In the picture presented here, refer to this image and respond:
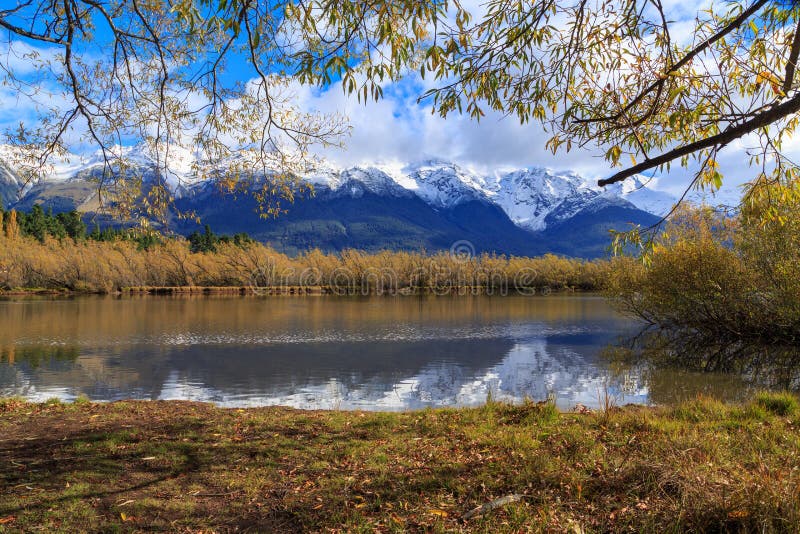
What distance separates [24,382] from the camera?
14.8 meters

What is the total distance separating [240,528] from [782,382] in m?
16.9

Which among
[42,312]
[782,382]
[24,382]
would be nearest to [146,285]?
[42,312]

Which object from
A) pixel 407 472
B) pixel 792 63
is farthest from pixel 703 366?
pixel 407 472

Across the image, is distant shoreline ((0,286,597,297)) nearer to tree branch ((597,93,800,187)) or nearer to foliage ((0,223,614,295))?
foliage ((0,223,614,295))

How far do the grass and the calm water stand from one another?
4.62m

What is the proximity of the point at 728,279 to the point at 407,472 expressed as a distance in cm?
2136

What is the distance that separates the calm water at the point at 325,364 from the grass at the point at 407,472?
462 cm

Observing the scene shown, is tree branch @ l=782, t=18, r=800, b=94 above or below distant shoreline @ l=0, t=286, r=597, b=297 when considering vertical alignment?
above

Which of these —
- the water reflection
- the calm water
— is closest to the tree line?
the calm water

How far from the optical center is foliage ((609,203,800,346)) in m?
17.6

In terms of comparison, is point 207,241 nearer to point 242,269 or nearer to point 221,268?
point 221,268

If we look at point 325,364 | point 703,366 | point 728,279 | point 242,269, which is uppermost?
point 242,269

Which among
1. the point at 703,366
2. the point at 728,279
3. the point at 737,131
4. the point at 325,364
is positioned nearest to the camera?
the point at 737,131

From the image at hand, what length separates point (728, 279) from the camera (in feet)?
68.7
